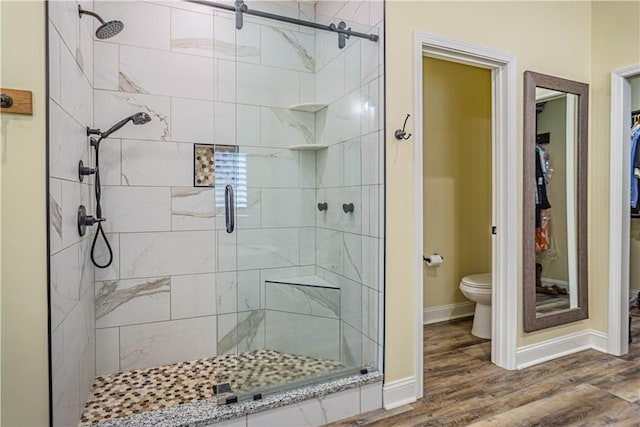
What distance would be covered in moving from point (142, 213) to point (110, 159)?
41 centimetres

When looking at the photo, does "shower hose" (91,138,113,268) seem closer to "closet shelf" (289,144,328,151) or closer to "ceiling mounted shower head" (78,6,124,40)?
"ceiling mounted shower head" (78,6,124,40)

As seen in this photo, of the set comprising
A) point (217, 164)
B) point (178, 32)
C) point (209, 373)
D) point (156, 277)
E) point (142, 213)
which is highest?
point (178, 32)

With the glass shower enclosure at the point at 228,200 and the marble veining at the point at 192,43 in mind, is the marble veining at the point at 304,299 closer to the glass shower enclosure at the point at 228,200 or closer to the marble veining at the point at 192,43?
the glass shower enclosure at the point at 228,200

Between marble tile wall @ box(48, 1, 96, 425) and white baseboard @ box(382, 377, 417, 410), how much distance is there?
5.30ft

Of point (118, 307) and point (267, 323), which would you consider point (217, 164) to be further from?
point (118, 307)

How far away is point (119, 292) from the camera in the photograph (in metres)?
2.46

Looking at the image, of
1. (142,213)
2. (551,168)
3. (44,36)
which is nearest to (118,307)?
(142,213)

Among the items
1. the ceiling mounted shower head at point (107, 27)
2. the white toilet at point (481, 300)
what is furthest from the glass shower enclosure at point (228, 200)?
the white toilet at point (481, 300)

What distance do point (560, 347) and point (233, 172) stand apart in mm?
2778

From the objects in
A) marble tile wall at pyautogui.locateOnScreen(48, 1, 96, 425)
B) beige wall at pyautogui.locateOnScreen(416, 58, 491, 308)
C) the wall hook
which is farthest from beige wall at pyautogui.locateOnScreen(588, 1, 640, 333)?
marble tile wall at pyautogui.locateOnScreen(48, 1, 96, 425)

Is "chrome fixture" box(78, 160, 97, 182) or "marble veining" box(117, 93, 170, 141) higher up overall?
"marble veining" box(117, 93, 170, 141)

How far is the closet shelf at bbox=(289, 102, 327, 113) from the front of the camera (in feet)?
7.51

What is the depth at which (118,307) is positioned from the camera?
2.46 metres

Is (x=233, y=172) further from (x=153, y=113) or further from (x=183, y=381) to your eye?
(x=183, y=381)
